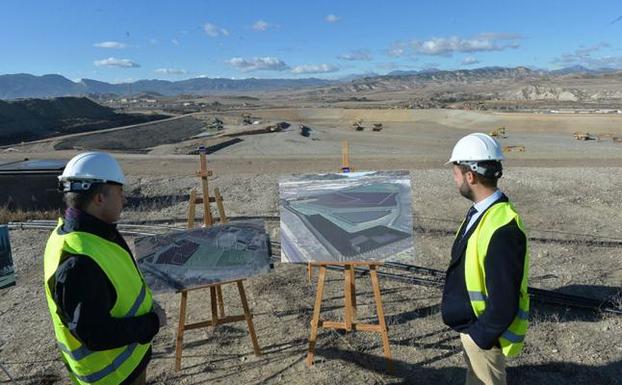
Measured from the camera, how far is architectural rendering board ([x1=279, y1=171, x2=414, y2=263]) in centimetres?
606

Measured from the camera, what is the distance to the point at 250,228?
21.0ft

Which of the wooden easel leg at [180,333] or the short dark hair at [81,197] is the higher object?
the short dark hair at [81,197]

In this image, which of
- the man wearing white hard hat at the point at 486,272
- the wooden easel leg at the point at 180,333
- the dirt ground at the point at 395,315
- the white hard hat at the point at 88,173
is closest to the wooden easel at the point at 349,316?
the dirt ground at the point at 395,315

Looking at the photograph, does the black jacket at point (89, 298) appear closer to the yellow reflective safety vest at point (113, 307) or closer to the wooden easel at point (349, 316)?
the yellow reflective safety vest at point (113, 307)

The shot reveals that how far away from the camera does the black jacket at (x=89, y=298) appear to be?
304cm

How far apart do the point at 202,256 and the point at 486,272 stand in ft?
12.0

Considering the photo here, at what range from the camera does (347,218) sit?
6.46 m

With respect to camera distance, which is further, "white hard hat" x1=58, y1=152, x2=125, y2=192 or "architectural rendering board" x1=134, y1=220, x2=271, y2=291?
"architectural rendering board" x1=134, y1=220, x2=271, y2=291

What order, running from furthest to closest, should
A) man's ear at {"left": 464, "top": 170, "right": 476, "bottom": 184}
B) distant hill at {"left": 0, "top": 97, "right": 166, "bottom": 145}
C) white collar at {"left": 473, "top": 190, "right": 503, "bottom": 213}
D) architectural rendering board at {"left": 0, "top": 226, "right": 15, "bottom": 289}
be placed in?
distant hill at {"left": 0, "top": 97, "right": 166, "bottom": 145}
architectural rendering board at {"left": 0, "top": 226, "right": 15, "bottom": 289}
man's ear at {"left": 464, "top": 170, "right": 476, "bottom": 184}
white collar at {"left": 473, "top": 190, "right": 503, "bottom": 213}

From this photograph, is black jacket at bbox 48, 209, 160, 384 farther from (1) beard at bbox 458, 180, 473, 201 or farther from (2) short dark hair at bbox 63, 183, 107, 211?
(1) beard at bbox 458, 180, 473, 201

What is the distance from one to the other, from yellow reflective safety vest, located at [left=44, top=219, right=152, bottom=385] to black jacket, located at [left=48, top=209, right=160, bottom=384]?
0.15 ft

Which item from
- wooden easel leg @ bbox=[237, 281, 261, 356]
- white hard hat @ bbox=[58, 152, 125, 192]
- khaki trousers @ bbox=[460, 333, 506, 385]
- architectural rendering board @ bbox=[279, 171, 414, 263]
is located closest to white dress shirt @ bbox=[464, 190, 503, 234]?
khaki trousers @ bbox=[460, 333, 506, 385]

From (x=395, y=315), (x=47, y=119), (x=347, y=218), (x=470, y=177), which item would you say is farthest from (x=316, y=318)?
(x=47, y=119)

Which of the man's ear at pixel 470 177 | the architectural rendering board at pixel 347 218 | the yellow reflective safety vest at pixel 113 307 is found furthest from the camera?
the architectural rendering board at pixel 347 218
